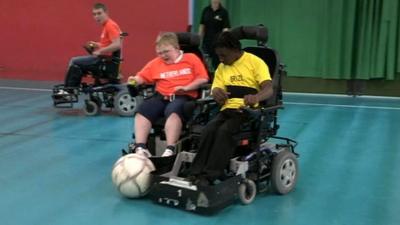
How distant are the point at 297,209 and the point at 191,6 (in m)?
5.73

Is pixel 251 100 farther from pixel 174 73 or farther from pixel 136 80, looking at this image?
pixel 136 80

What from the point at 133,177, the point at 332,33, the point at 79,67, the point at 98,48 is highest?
the point at 332,33

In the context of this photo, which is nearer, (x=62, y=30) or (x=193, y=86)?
(x=193, y=86)

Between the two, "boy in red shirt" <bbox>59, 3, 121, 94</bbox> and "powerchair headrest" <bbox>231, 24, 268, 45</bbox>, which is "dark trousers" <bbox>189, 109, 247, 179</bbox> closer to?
"powerchair headrest" <bbox>231, 24, 268, 45</bbox>

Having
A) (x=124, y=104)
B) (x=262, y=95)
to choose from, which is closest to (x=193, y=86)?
(x=262, y=95)

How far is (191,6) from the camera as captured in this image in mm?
8875

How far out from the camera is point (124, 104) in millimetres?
6934

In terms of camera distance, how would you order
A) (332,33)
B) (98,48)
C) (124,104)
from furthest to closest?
1. (332,33)
2. (98,48)
3. (124,104)

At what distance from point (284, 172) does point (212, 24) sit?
14.8 ft

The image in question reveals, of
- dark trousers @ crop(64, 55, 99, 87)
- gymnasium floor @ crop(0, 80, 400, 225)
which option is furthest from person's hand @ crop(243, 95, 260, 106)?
dark trousers @ crop(64, 55, 99, 87)

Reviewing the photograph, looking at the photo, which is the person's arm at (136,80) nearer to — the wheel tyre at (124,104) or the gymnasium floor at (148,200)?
the gymnasium floor at (148,200)

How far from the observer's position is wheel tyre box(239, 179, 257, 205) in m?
3.69

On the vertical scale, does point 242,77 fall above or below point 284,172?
above

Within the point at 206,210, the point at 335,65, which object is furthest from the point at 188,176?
the point at 335,65
